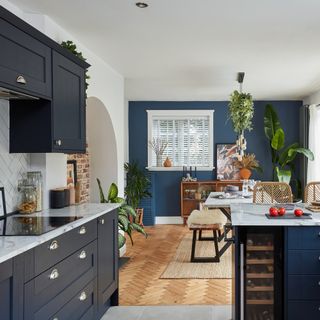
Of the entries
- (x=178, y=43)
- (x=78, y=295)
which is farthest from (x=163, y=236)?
(x=78, y=295)

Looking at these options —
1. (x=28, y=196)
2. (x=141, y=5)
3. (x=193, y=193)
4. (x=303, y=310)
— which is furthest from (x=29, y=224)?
(x=193, y=193)

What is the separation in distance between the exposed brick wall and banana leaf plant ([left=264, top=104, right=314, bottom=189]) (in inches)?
149

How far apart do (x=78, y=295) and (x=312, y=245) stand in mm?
1627

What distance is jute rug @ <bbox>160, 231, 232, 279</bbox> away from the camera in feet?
15.9

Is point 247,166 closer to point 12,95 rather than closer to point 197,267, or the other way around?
point 197,267

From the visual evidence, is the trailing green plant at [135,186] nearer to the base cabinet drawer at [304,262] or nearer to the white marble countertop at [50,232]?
the white marble countertop at [50,232]

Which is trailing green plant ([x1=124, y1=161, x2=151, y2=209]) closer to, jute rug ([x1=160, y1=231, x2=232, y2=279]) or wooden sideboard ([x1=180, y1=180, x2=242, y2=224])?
wooden sideboard ([x1=180, y1=180, x2=242, y2=224])

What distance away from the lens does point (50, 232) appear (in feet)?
7.85

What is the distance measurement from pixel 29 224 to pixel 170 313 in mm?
1660

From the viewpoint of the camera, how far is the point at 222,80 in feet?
20.5

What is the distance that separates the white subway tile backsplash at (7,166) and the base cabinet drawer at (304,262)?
80.4 inches

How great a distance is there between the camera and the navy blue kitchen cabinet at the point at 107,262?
3.40 meters

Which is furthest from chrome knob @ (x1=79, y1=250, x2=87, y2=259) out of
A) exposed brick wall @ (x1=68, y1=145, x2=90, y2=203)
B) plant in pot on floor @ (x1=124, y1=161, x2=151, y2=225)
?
plant in pot on floor @ (x1=124, y1=161, x2=151, y2=225)

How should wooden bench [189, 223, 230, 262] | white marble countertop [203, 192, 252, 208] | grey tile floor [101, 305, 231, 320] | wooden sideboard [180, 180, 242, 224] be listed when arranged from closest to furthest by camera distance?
grey tile floor [101, 305, 231, 320], white marble countertop [203, 192, 252, 208], wooden bench [189, 223, 230, 262], wooden sideboard [180, 180, 242, 224]
